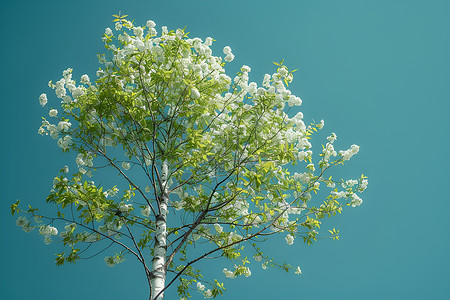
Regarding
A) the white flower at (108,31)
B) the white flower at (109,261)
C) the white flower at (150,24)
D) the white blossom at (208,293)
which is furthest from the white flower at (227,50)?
the white blossom at (208,293)

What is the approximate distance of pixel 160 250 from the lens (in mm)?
5543

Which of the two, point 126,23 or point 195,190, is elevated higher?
point 126,23

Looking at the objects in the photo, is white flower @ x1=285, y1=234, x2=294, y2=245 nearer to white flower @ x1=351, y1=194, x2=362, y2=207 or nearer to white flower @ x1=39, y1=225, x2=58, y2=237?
white flower @ x1=351, y1=194, x2=362, y2=207

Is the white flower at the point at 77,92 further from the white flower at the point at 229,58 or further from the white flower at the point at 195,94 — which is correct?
the white flower at the point at 229,58

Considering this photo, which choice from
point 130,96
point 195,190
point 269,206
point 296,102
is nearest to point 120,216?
point 195,190

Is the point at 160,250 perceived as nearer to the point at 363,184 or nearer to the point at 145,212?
the point at 145,212

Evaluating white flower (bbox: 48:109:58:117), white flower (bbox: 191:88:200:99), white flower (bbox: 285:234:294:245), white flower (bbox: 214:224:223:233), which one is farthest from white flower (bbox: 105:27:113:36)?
white flower (bbox: 285:234:294:245)

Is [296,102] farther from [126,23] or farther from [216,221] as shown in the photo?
[126,23]

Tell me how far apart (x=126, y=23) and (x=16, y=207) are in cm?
340

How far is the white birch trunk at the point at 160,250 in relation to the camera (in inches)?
202

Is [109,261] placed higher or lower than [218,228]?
lower

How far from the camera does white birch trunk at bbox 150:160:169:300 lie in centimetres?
514

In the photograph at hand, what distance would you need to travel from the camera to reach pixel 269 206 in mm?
5582

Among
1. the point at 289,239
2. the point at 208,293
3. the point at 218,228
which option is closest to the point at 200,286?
the point at 208,293
